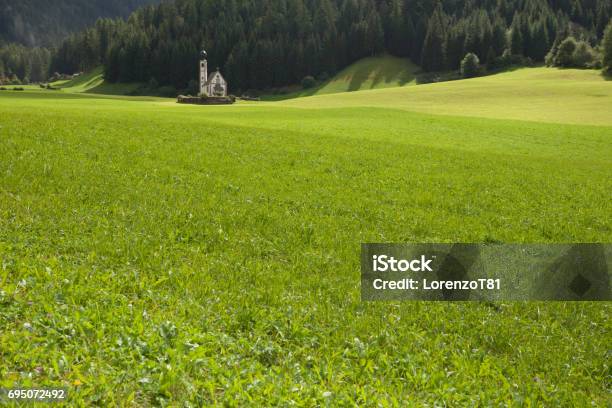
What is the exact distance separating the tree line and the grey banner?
5734 inches

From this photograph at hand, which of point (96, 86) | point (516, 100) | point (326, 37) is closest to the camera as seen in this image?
point (516, 100)

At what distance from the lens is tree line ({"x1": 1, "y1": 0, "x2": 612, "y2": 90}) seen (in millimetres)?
152625

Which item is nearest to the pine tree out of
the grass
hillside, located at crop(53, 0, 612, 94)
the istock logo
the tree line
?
the tree line

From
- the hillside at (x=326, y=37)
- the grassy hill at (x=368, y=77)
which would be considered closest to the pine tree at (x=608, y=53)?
the hillside at (x=326, y=37)

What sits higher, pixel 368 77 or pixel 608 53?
pixel 368 77

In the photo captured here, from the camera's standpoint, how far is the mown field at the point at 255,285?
21.0 feet

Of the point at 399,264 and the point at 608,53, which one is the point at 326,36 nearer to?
the point at 608,53

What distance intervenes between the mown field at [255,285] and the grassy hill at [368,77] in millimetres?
134213

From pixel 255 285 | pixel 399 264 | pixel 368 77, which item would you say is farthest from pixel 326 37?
pixel 255 285

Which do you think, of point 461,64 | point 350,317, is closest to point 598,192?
point 350,317

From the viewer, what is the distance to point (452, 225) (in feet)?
47.4

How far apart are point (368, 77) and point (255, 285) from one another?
517 feet

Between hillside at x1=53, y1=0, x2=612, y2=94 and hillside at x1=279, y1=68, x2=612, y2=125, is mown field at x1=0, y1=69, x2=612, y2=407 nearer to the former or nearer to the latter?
hillside at x1=279, y1=68, x2=612, y2=125

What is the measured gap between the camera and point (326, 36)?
173 meters
